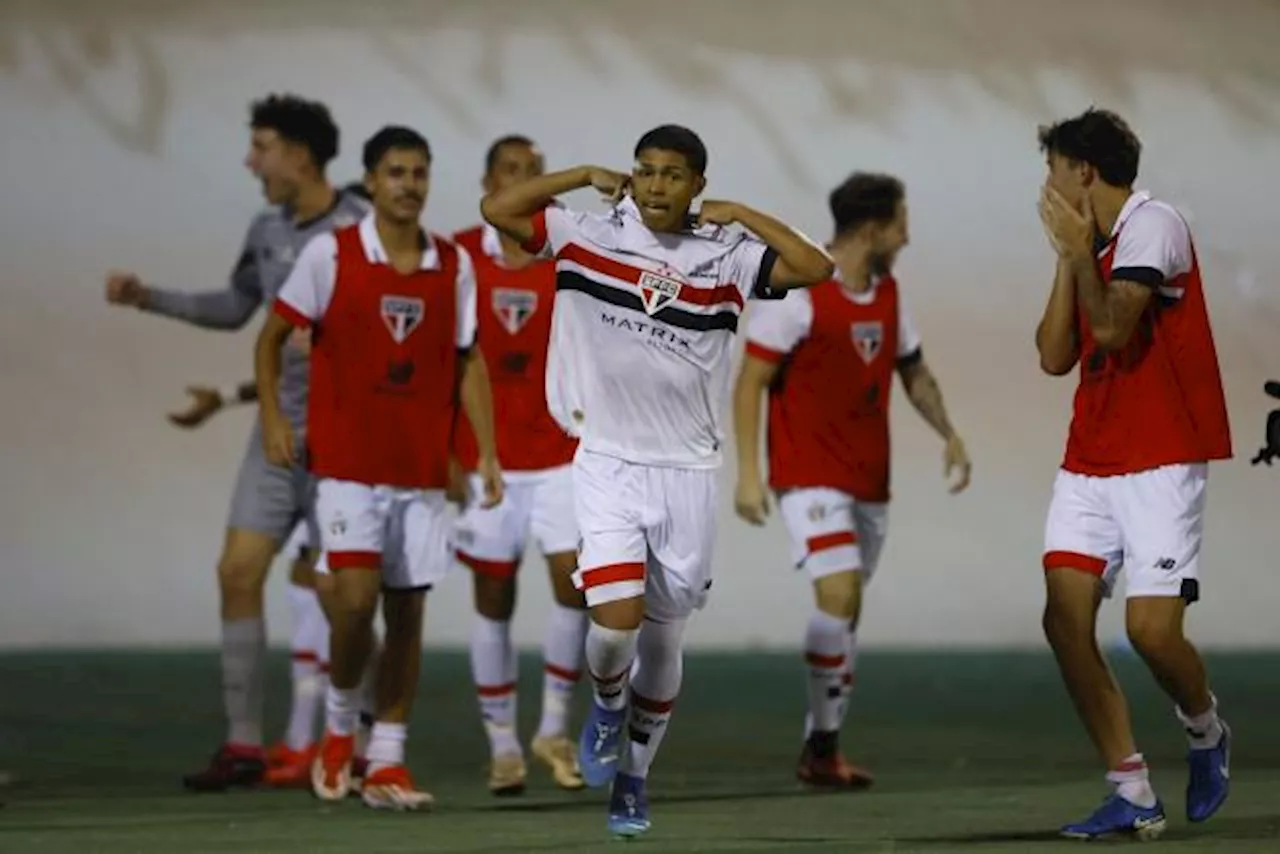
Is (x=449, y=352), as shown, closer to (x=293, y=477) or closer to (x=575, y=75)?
(x=293, y=477)

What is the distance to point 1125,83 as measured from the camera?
13.6m

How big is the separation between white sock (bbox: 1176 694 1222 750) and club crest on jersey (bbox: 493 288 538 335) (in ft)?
9.61

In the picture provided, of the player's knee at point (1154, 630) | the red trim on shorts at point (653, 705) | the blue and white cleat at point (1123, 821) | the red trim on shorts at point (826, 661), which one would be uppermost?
the player's knee at point (1154, 630)

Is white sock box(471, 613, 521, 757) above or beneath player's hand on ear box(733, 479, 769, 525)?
beneath

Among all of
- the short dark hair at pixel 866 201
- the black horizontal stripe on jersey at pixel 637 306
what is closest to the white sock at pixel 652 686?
the black horizontal stripe on jersey at pixel 637 306

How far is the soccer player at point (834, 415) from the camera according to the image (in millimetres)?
9719

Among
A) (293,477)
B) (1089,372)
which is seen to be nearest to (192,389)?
(293,477)

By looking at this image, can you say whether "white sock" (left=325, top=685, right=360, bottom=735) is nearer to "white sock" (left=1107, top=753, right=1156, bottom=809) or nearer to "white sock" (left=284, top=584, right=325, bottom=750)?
"white sock" (left=284, top=584, right=325, bottom=750)

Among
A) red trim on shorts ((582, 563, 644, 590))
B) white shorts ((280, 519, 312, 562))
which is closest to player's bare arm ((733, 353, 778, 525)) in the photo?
white shorts ((280, 519, 312, 562))

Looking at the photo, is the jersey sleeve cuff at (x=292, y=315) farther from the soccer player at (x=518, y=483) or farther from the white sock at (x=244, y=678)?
the white sock at (x=244, y=678)

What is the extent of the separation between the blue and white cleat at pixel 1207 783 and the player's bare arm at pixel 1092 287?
1056 mm

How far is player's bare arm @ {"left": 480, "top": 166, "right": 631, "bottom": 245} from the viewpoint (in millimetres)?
7539

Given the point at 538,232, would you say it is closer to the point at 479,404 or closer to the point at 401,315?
the point at 401,315

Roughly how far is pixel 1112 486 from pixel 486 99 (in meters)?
6.46
